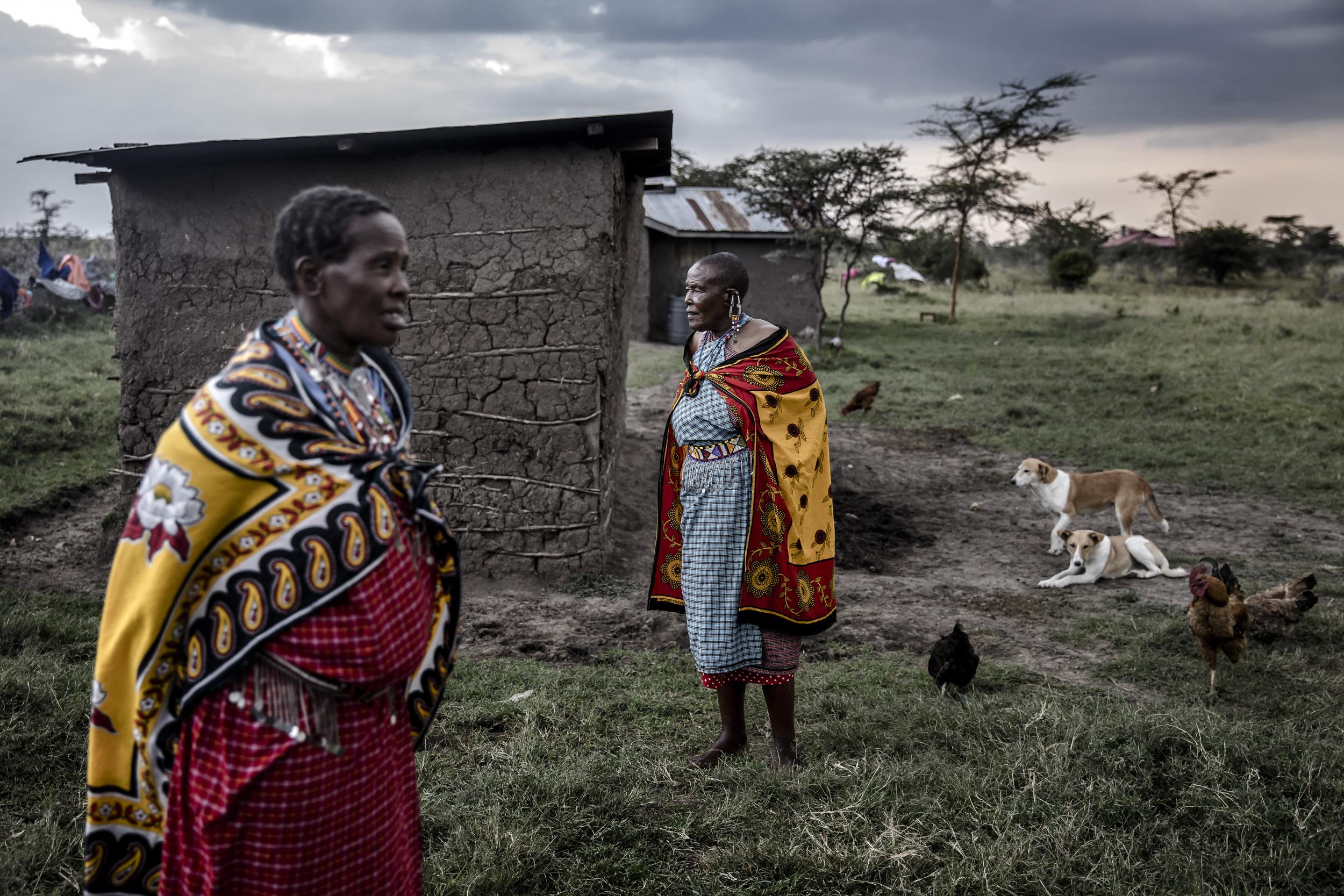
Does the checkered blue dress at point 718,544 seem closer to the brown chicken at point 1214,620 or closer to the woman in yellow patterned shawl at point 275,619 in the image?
the woman in yellow patterned shawl at point 275,619

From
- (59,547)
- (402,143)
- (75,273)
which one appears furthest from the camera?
(75,273)

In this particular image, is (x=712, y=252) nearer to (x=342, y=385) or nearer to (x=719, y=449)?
(x=719, y=449)

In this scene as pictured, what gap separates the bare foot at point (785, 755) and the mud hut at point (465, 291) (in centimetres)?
275

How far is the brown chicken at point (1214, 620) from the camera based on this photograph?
4152mm

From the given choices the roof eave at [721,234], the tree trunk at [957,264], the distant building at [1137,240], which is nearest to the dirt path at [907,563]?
the roof eave at [721,234]

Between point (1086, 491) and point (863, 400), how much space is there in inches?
187

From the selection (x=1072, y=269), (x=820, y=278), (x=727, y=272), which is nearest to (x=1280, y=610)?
(x=727, y=272)

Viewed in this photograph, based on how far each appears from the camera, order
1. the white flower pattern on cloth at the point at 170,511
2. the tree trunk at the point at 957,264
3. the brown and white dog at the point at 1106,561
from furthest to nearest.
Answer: the tree trunk at the point at 957,264 < the brown and white dog at the point at 1106,561 < the white flower pattern on cloth at the point at 170,511

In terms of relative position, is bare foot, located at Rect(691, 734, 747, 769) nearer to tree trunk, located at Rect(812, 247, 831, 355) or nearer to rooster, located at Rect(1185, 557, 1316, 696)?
rooster, located at Rect(1185, 557, 1316, 696)

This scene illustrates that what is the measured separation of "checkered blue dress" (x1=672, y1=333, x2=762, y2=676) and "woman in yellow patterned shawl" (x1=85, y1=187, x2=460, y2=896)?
5.51ft

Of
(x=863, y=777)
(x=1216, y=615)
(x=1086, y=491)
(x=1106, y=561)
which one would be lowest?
(x=1106, y=561)

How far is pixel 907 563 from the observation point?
663 cm

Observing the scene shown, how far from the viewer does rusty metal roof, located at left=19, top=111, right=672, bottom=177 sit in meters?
5.52

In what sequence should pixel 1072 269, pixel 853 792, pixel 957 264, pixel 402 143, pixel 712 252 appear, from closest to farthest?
1. pixel 853 792
2. pixel 402 143
3. pixel 712 252
4. pixel 957 264
5. pixel 1072 269
